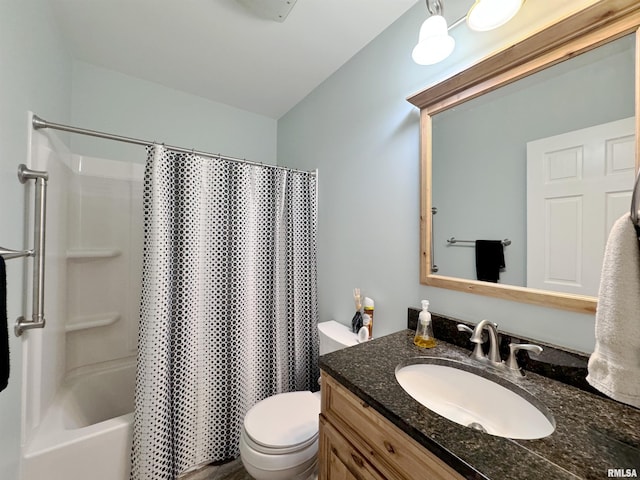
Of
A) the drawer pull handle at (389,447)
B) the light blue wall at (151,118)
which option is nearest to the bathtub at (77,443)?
the drawer pull handle at (389,447)

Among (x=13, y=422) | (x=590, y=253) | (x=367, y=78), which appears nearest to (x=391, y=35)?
(x=367, y=78)

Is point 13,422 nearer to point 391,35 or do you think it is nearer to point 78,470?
point 78,470

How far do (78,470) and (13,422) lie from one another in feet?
1.21

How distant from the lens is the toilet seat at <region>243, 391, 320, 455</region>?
108 centimetres

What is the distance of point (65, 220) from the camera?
4.96 feet

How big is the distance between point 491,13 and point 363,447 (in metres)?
1.47

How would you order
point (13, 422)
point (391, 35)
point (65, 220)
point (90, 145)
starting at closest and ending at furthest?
point (13, 422), point (391, 35), point (65, 220), point (90, 145)

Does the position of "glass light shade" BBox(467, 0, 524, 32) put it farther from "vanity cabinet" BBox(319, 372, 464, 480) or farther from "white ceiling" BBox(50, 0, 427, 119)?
"vanity cabinet" BBox(319, 372, 464, 480)

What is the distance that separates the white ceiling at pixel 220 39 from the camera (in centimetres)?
129

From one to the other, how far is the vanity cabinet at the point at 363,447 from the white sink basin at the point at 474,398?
0.52ft

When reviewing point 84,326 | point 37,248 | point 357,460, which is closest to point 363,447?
point 357,460

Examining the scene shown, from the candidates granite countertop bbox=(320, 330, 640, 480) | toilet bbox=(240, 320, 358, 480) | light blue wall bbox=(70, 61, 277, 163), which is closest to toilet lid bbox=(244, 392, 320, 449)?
toilet bbox=(240, 320, 358, 480)

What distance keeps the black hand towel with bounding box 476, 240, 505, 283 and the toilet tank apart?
741 millimetres

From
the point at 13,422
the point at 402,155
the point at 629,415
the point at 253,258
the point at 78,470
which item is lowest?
the point at 78,470
